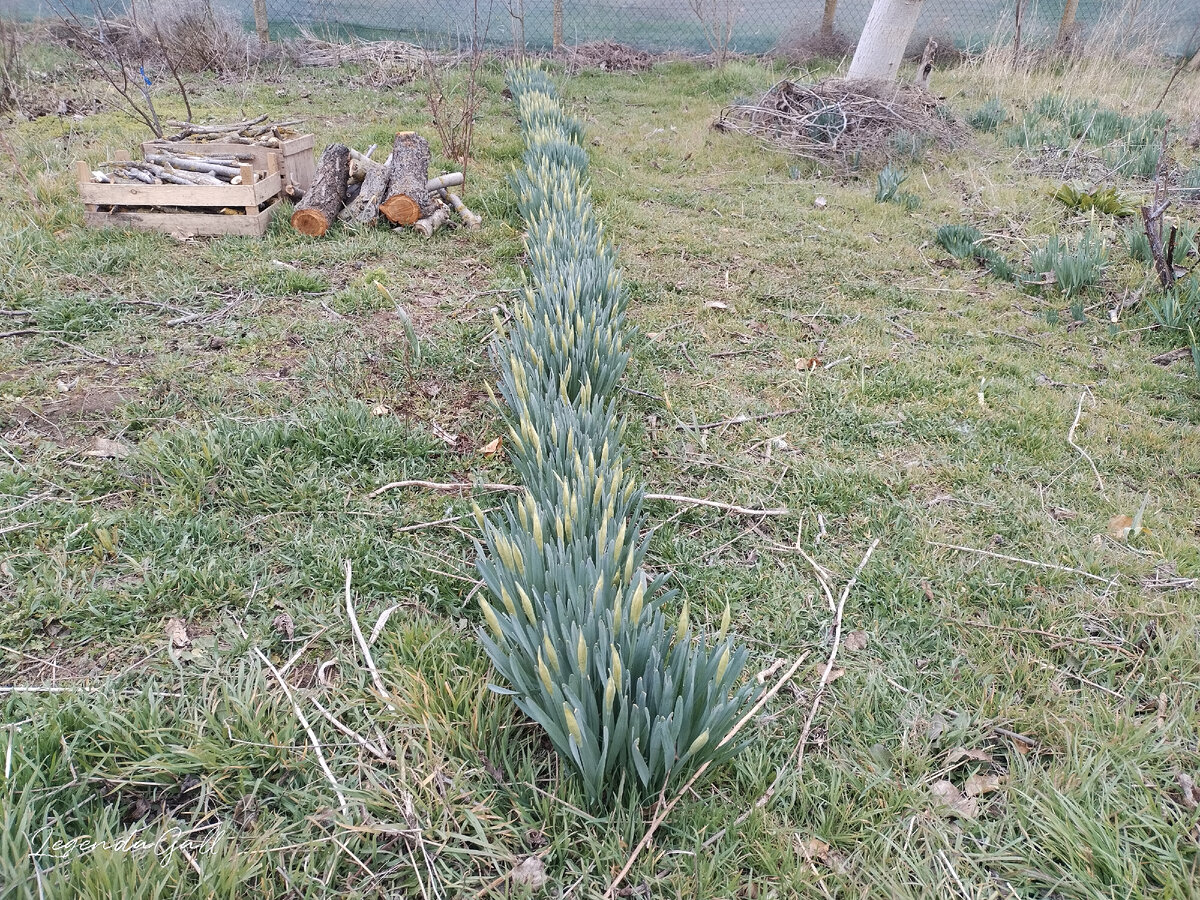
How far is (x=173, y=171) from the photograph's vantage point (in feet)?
15.1

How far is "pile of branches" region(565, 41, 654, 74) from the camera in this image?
1068 cm

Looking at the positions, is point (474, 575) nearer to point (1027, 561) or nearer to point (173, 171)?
point (1027, 561)

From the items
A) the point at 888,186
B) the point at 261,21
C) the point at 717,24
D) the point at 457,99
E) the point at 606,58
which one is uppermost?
the point at 717,24

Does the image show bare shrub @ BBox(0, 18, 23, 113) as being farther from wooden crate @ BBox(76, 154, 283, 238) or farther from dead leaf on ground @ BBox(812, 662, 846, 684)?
dead leaf on ground @ BBox(812, 662, 846, 684)

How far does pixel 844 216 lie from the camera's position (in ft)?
17.9

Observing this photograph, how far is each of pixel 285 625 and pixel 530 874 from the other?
99 cm

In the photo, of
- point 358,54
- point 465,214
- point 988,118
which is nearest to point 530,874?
point 465,214

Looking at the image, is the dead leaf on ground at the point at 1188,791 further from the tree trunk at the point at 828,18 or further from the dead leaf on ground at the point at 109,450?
the tree trunk at the point at 828,18

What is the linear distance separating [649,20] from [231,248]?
10441 mm

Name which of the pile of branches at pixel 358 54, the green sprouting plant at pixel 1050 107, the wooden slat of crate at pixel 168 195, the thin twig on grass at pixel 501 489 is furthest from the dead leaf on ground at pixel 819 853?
the pile of branches at pixel 358 54

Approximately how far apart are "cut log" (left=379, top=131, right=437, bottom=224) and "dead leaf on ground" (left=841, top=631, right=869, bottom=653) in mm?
4021

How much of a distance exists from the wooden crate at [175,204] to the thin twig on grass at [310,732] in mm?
Result: 3643

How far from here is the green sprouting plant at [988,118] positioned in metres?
7.32

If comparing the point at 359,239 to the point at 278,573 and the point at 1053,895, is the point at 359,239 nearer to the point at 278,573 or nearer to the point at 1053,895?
the point at 278,573
